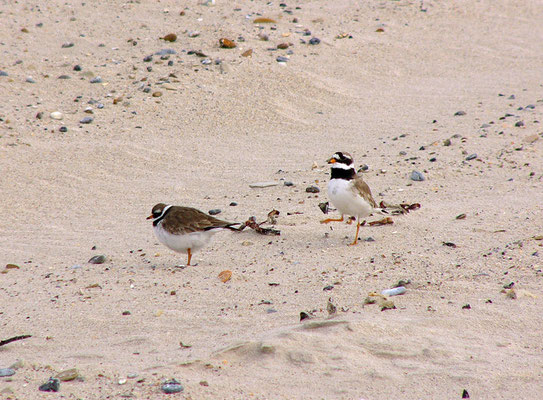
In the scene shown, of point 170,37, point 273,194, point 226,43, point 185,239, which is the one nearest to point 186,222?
point 185,239

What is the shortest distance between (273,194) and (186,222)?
2610mm

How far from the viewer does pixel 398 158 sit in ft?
35.1

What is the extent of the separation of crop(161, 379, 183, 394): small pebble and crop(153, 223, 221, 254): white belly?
3004mm

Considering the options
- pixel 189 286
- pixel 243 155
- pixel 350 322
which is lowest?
pixel 243 155

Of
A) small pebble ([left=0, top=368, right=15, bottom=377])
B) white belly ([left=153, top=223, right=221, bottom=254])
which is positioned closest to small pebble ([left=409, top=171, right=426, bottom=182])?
white belly ([left=153, top=223, right=221, bottom=254])

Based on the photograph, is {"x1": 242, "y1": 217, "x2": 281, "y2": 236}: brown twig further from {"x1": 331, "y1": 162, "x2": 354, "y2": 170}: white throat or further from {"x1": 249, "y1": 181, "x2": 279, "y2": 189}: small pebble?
{"x1": 249, "y1": 181, "x2": 279, "y2": 189}: small pebble

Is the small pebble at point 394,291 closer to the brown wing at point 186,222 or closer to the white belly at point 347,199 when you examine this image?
the white belly at point 347,199

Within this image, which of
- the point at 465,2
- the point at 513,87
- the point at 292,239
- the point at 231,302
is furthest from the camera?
the point at 465,2

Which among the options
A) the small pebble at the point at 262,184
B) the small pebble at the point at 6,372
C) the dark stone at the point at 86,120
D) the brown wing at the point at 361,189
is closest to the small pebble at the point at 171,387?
the small pebble at the point at 6,372

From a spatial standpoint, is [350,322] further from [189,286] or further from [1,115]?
[1,115]

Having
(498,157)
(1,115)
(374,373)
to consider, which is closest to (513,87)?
(498,157)

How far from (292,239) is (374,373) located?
3.45 meters

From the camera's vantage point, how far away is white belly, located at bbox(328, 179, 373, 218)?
7531 millimetres

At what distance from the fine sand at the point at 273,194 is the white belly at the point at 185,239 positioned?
240 millimetres
